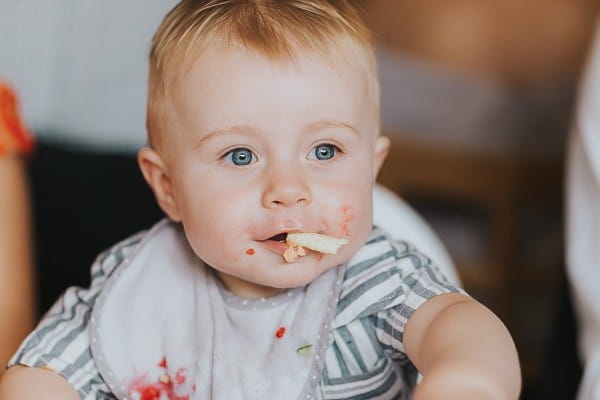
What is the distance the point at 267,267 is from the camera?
0.89 meters

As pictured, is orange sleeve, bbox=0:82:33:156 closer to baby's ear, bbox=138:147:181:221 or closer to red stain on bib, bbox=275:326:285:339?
baby's ear, bbox=138:147:181:221

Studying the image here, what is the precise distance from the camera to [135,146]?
1.72 m

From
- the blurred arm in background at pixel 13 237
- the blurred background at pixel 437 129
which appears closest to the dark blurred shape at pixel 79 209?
the blurred background at pixel 437 129

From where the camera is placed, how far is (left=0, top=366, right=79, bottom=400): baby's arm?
900 mm

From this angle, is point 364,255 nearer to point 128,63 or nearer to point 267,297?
point 267,297

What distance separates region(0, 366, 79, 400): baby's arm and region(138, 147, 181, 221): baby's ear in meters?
0.19

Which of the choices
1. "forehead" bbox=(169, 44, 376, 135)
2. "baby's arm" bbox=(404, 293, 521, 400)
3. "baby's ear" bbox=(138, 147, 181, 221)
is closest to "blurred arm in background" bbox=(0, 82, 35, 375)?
"baby's ear" bbox=(138, 147, 181, 221)

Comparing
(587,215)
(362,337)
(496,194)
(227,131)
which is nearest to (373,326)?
(362,337)

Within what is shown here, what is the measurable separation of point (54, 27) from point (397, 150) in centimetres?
75

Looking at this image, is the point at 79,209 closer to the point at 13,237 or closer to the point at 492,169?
the point at 13,237

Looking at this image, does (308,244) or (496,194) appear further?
(496,194)

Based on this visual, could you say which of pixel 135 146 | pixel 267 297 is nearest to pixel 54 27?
pixel 135 146

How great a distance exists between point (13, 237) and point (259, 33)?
0.42 metres

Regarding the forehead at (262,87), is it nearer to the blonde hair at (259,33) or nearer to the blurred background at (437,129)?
the blonde hair at (259,33)
